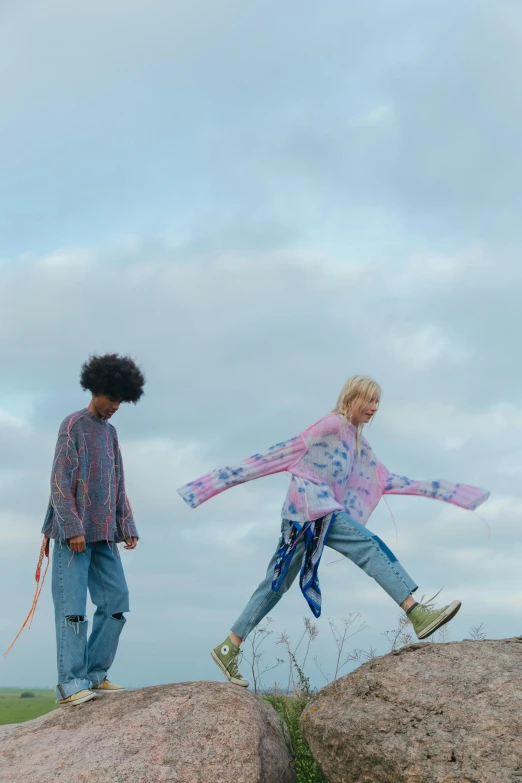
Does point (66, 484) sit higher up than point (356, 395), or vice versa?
point (356, 395)

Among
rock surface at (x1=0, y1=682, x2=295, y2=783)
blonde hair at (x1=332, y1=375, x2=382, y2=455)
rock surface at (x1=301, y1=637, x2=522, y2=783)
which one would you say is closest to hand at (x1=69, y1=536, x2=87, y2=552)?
rock surface at (x1=0, y1=682, x2=295, y2=783)

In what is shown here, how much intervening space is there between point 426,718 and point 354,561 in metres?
1.39

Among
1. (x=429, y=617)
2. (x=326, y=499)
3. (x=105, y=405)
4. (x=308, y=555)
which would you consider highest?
(x=105, y=405)

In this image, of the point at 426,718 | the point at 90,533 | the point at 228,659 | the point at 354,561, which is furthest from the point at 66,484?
the point at 426,718

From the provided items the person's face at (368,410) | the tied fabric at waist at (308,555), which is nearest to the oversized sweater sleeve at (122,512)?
the tied fabric at waist at (308,555)

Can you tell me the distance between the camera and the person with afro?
674cm

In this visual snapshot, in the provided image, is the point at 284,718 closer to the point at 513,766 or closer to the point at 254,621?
the point at 254,621

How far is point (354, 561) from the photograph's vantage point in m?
6.46

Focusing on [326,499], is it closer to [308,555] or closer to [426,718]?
[308,555]

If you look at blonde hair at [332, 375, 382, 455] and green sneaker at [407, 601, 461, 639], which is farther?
blonde hair at [332, 375, 382, 455]

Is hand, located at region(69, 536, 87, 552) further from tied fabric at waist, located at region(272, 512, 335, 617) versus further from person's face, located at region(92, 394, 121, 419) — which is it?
tied fabric at waist, located at region(272, 512, 335, 617)

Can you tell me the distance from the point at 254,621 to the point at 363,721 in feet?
4.59

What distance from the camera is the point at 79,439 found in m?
6.95

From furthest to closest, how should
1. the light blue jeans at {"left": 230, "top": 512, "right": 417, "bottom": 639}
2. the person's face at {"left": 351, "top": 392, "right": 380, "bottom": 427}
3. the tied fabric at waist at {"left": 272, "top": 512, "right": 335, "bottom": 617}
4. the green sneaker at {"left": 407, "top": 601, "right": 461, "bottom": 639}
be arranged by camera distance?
the person's face at {"left": 351, "top": 392, "right": 380, "bottom": 427}, the tied fabric at waist at {"left": 272, "top": 512, "right": 335, "bottom": 617}, the light blue jeans at {"left": 230, "top": 512, "right": 417, "bottom": 639}, the green sneaker at {"left": 407, "top": 601, "right": 461, "bottom": 639}
